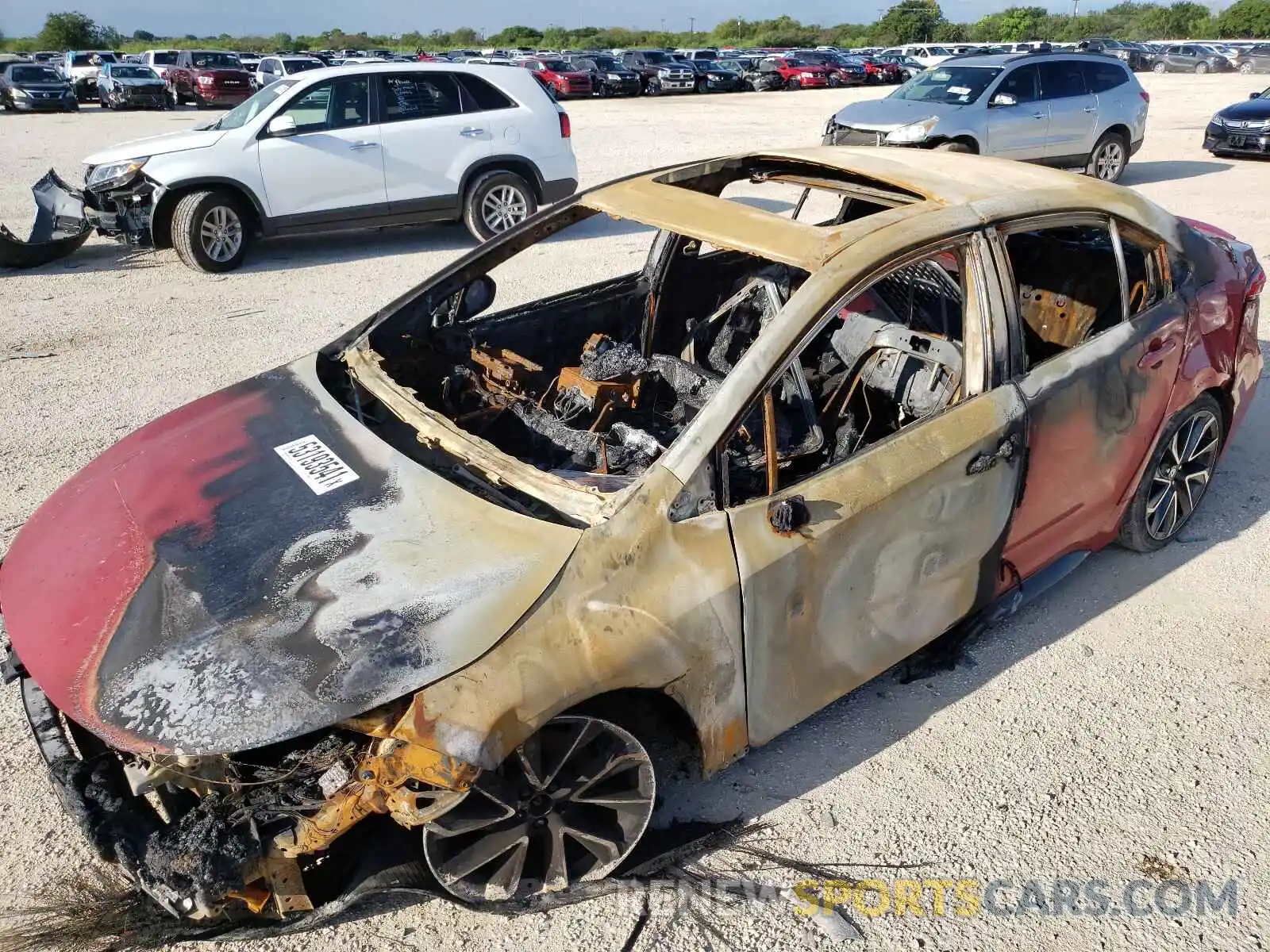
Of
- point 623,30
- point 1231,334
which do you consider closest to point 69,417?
point 1231,334

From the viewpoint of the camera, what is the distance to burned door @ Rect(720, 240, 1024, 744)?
264 cm

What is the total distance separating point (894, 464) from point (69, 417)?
502 cm

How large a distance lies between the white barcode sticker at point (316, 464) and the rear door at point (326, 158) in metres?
6.60

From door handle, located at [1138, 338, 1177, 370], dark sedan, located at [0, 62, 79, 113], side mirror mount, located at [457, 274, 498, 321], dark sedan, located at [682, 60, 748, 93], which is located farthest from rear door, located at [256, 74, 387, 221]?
dark sedan, located at [682, 60, 748, 93]

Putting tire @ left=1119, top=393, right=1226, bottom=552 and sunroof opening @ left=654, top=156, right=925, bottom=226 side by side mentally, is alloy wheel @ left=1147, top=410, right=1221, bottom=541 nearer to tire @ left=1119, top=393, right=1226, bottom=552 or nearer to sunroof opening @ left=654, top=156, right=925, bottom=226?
tire @ left=1119, top=393, right=1226, bottom=552

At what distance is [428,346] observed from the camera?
3898mm

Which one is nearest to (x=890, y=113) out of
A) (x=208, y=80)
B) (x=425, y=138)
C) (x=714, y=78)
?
(x=425, y=138)

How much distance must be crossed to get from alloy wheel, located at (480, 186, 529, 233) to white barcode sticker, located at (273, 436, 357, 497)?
6990 mm

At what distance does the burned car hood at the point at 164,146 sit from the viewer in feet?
28.5

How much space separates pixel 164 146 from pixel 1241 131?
44.9 ft

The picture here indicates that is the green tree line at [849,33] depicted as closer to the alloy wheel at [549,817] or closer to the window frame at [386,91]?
the window frame at [386,91]

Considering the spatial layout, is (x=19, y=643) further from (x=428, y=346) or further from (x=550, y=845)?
(x=428, y=346)

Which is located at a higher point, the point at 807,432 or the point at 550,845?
the point at 807,432

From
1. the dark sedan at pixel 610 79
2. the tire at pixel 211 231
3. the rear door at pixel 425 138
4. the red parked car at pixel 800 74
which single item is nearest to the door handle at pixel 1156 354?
the rear door at pixel 425 138
